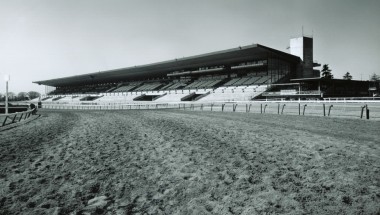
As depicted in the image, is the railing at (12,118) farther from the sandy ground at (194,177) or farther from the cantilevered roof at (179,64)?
the cantilevered roof at (179,64)

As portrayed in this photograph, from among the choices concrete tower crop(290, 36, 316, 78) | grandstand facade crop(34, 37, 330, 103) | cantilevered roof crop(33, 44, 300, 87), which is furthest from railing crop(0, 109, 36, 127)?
concrete tower crop(290, 36, 316, 78)

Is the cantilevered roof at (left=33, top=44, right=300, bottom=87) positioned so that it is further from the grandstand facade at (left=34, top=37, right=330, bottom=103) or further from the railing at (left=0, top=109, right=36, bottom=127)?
the railing at (left=0, top=109, right=36, bottom=127)

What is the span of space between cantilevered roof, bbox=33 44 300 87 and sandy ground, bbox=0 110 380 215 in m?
36.2

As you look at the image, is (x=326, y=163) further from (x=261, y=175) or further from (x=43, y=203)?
(x=43, y=203)

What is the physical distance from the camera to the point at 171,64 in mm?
57719

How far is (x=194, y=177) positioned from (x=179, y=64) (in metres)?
53.1

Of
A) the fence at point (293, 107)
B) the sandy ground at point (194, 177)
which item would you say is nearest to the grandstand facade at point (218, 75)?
the fence at point (293, 107)

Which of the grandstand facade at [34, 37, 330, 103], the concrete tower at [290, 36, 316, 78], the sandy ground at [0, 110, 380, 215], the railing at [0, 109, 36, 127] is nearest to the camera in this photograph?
the sandy ground at [0, 110, 380, 215]

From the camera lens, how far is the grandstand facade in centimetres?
4431

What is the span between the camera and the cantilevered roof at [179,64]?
4459cm

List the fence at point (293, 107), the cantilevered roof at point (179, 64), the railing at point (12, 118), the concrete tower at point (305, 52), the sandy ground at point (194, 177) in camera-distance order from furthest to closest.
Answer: the concrete tower at point (305, 52) < the cantilevered roof at point (179, 64) < the fence at point (293, 107) < the railing at point (12, 118) < the sandy ground at point (194, 177)

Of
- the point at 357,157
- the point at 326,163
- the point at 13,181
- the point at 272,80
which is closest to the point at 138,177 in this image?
the point at 13,181

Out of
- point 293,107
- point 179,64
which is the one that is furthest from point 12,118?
point 179,64

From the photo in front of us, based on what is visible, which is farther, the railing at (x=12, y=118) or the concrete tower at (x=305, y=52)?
the concrete tower at (x=305, y=52)
